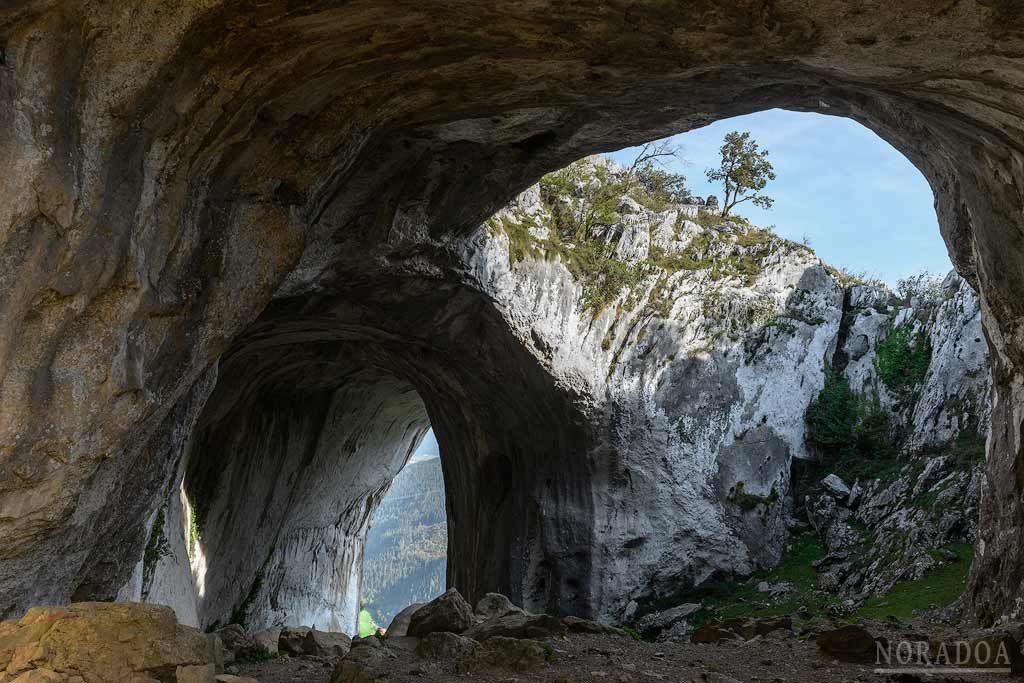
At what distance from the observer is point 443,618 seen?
31.2 feet

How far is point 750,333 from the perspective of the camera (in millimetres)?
15344

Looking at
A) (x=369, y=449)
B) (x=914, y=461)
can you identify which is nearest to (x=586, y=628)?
(x=914, y=461)

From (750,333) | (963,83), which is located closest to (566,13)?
(963,83)

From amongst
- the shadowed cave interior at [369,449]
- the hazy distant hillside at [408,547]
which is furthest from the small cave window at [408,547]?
the shadowed cave interior at [369,449]

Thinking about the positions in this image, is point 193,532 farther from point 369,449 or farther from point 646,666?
point 646,666

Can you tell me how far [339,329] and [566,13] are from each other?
8274 mm

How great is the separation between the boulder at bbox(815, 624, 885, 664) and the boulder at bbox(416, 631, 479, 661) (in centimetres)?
326

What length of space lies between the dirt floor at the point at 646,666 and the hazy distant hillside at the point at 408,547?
50523mm

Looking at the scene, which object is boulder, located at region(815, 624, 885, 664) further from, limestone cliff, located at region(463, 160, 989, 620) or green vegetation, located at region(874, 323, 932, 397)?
green vegetation, located at region(874, 323, 932, 397)

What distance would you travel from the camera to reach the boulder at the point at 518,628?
8.99 meters

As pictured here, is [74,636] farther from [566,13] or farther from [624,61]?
[624,61]

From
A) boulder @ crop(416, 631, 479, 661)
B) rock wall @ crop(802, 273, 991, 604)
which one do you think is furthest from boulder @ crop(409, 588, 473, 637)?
rock wall @ crop(802, 273, 991, 604)

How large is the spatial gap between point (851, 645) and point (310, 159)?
663 cm

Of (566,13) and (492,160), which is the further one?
(492,160)
